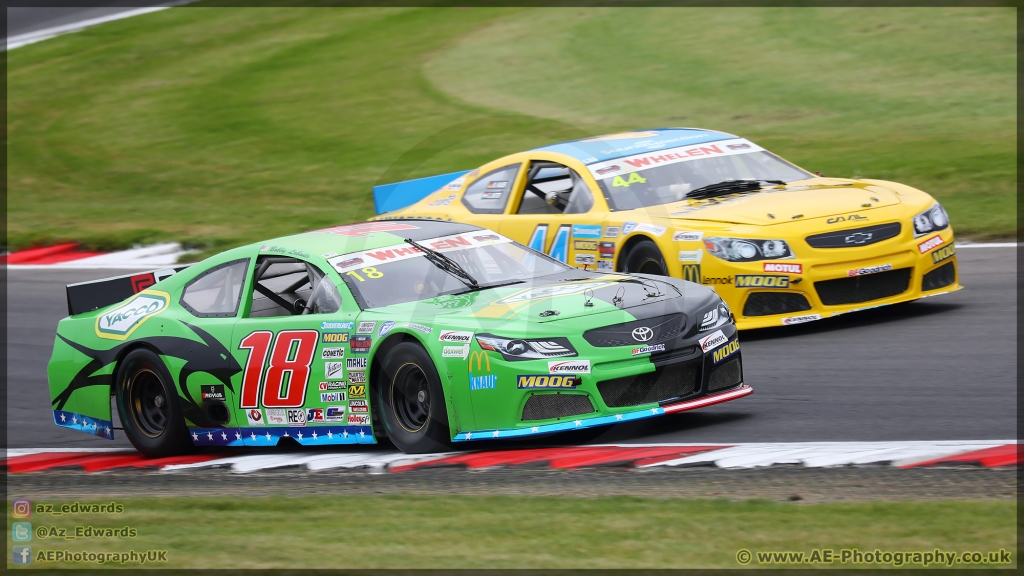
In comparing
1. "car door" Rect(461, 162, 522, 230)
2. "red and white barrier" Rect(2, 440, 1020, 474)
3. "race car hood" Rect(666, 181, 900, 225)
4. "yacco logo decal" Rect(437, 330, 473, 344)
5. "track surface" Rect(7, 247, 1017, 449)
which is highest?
"car door" Rect(461, 162, 522, 230)

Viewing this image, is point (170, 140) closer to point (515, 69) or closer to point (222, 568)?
point (515, 69)

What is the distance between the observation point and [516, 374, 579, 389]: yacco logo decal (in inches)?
241

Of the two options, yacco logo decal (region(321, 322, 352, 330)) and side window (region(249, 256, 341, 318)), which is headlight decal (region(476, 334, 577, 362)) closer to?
yacco logo decal (region(321, 322, 352, 330))

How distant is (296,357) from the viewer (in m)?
6.93

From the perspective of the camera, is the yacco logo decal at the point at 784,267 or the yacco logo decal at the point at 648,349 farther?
the yacco logo decal at the point at 784,267

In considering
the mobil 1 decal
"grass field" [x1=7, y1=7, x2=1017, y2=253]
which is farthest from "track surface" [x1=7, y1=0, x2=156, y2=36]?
the mobil 1 decal

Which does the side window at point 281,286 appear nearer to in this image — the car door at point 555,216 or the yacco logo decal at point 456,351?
the yacco logo decal at point 456,351

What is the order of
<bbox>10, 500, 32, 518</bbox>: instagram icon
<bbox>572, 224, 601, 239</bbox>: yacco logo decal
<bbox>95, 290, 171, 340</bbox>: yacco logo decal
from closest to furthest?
<bbox>10, 500, 32, 518</bbox>: instagram icon, <bbox>95, 290, 171, 340</bbox>: yacco logo decal, <bbox>572, 224, 601, 239</bbox>: yacco logo decal

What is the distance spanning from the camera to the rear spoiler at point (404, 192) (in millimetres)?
11008

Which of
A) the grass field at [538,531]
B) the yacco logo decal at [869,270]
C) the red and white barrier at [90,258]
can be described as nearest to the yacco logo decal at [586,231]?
the yacco logo decal at [869,270]

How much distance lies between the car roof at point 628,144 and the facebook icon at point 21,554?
5.68 meters

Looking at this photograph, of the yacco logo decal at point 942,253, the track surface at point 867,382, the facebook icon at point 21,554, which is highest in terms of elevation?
the yacco logo decal at point 942,253

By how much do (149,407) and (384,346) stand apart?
2.02 metres

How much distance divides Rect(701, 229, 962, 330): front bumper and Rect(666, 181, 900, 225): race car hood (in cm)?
34
